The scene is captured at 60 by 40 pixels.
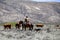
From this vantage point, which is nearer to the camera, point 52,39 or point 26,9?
point 52,39

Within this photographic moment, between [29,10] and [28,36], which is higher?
[28,36]

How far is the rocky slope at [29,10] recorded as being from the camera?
53975mm

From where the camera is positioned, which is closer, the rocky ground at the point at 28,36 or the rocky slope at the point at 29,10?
the rocky ground at the point at 28,36

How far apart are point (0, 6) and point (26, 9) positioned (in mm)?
7182

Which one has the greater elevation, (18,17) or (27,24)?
(27,24)

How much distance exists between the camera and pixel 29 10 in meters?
59.7

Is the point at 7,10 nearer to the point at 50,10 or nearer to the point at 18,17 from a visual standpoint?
the point at 18,17

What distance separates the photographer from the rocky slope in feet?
177

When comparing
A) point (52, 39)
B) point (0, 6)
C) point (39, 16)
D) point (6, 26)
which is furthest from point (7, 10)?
point (52, 39)

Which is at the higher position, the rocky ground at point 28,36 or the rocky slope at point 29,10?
the rocky ground at point 28,36

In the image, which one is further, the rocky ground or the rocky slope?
the rocky slope

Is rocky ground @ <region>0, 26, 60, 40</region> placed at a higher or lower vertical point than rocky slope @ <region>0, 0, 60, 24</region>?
higher

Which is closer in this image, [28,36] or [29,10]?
[28,36]

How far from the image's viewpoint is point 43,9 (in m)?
62.2
